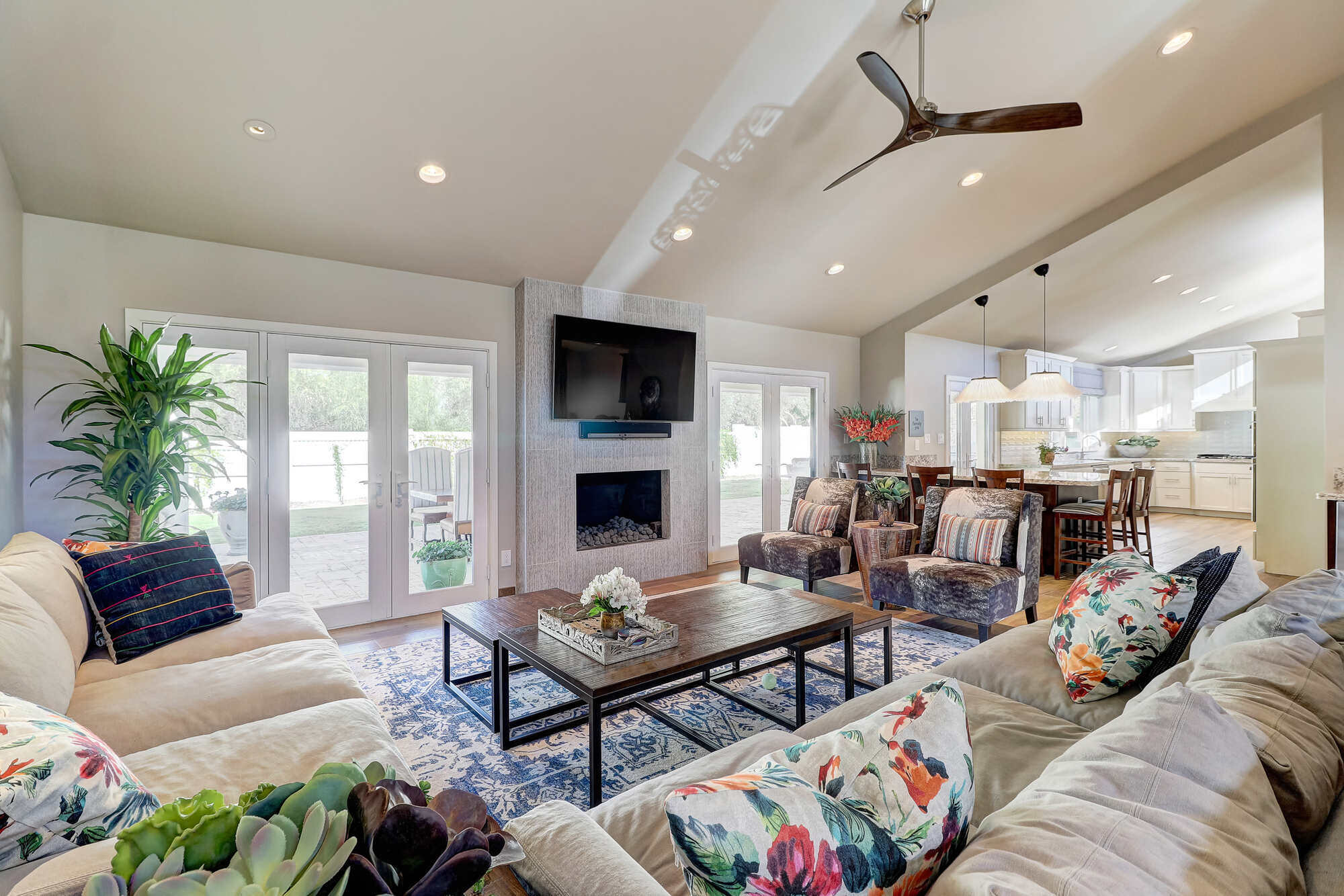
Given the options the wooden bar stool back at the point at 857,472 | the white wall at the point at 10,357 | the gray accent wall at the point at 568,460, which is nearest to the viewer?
the white wall at the point at 10,357

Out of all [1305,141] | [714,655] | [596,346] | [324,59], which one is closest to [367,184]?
[324,59]

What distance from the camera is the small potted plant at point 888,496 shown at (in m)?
4.20

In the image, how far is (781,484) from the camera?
21.2 feet

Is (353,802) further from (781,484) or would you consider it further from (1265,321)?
(1265,321)

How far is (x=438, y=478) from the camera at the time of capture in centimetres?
434

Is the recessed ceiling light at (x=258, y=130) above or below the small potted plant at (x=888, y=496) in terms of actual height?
above

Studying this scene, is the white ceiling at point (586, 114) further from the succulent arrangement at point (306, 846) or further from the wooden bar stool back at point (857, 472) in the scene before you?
the succulent arrangement at point (306, 846)

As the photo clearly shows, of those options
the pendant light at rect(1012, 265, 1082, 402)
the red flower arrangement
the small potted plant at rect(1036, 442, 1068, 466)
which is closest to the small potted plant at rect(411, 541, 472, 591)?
the red flower arrangement

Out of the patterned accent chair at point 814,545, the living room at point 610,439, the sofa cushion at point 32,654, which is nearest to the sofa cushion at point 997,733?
the living room at point 610,439

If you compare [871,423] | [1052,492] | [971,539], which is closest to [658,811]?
[971,539]

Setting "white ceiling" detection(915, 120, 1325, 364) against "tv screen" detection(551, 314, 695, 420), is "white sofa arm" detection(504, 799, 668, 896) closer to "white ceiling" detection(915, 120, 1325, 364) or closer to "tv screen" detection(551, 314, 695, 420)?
"tv screen" detection(551, 314, 695, 420)

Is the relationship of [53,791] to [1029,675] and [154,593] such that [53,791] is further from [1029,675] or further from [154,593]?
[1029,675]

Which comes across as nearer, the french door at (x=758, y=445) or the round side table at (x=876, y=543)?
the round side table at (x=876, y=543)

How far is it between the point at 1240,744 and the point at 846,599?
12.3ft
